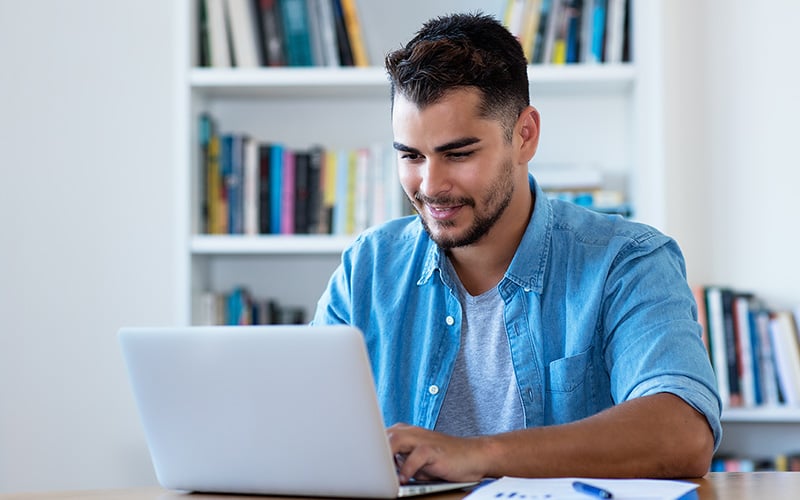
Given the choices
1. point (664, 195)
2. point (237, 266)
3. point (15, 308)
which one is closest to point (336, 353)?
point (664, 195)

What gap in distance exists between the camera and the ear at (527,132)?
1.57 meters

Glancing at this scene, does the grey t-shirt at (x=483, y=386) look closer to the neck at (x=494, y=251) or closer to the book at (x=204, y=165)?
the neck at (x=494, y=251)

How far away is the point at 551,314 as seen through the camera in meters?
1.47

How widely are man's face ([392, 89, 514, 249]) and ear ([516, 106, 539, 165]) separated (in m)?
0.06

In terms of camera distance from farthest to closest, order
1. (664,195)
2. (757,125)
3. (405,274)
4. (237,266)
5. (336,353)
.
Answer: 1. (237,266)
2. (757,125)
3. (664,195)
4. (405,274)
5. (336,353)

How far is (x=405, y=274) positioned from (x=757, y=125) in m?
1.30

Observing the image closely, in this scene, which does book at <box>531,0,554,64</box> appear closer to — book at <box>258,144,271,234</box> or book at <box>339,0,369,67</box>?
book at <box>339,0,369,67</box>

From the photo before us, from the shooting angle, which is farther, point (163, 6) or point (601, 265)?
point (163, 6)

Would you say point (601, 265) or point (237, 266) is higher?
point (601, 265)

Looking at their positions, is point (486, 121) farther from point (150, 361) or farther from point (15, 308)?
point (15, 308)

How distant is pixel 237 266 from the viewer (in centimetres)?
265

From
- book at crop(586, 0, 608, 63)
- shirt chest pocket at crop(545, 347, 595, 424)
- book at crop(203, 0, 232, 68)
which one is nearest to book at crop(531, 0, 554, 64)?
book at crop(586, 0, 608, 63)

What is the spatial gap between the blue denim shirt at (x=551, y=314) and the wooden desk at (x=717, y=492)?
15cm

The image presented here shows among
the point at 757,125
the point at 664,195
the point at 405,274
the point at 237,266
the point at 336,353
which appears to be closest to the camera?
the point at 336,353
